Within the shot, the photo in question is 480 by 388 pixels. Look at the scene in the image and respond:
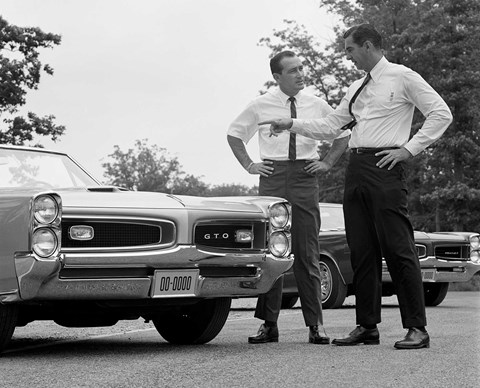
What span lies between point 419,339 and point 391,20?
36810mm

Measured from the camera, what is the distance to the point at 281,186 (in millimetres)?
7746

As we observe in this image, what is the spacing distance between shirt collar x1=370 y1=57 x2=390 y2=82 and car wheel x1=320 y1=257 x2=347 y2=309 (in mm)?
6986

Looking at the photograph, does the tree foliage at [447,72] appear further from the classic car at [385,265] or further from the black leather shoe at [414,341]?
the black leather shoe at [414,341]

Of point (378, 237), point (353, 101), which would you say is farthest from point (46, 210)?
point (353, 101)

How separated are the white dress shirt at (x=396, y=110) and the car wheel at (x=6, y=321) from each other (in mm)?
2403

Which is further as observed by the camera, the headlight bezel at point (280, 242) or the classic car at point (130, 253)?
the headlight bezel at point (280, 242)

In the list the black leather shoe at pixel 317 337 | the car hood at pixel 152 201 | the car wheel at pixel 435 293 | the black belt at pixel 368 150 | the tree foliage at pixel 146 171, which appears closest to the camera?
the car hood at pixel 152 201

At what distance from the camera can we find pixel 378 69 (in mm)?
7238

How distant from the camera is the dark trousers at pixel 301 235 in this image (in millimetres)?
7688

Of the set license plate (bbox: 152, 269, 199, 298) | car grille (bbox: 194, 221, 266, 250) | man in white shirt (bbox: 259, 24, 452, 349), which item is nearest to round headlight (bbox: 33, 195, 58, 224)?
license plate (bbox: 152, 269, 199, 298)

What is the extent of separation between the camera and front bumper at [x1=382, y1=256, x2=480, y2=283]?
47.8 feet

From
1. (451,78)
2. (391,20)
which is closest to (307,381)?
(451,78)

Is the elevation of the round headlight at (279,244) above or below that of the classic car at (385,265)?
above

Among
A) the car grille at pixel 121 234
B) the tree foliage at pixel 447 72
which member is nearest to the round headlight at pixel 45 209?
the car grille at pixel 121 234
